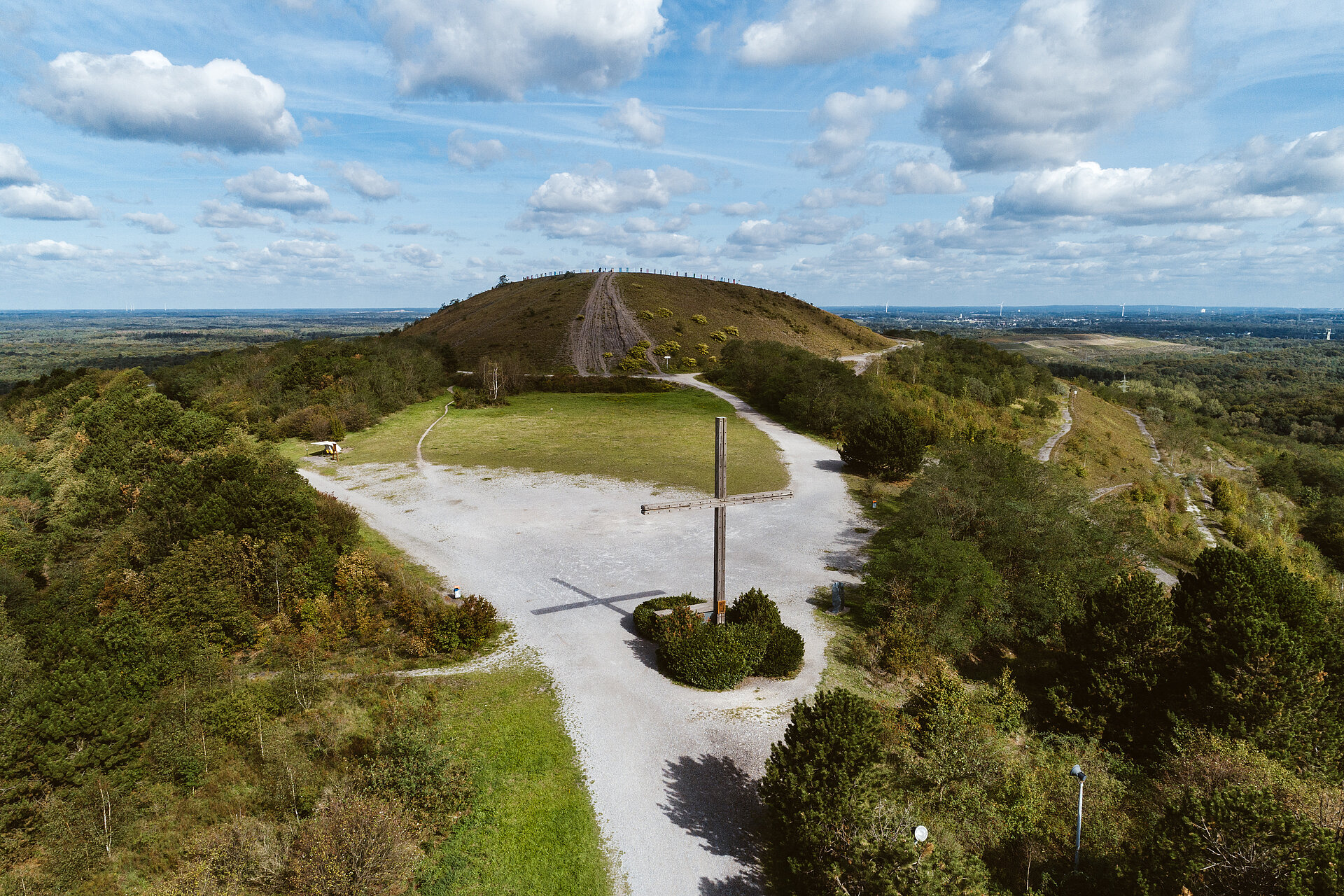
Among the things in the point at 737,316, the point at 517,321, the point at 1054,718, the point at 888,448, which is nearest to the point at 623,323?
the point at 517,321

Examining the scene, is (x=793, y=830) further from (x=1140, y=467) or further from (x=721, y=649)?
(x=1140, y=467)

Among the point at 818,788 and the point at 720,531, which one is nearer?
the point at 818,788

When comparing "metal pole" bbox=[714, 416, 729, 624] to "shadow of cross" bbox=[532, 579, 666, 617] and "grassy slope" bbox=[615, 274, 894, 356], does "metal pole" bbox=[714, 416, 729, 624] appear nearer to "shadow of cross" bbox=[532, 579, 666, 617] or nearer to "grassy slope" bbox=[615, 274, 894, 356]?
"shadow of cross" bbox=[532, 579, 666, 617]

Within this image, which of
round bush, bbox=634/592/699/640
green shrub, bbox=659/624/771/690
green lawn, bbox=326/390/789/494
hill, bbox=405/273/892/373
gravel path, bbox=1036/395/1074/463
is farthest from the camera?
hill, bbox=405/273/892/373

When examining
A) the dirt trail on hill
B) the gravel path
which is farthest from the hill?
the gravel path

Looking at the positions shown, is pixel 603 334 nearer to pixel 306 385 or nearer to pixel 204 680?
pixel 306 385
